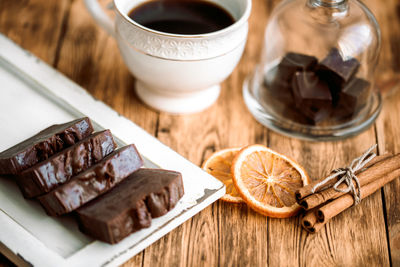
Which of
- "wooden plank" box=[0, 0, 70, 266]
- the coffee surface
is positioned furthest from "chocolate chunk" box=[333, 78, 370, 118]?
"wooden plank" box=[0, 0, 70, 266]

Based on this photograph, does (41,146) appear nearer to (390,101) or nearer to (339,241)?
(339,241)

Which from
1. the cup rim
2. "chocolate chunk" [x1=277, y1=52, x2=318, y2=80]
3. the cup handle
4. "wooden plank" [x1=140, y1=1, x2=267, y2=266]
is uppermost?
the cup rim

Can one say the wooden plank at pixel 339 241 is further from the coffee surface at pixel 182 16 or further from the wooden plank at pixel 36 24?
the wooden plank at pixel 36 24

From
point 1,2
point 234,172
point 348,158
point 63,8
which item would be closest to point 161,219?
point 234,172

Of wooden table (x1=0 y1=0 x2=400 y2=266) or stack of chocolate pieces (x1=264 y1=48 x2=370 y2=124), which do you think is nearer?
wooden table (x1=0 y1=0 x2=400 y2=266)

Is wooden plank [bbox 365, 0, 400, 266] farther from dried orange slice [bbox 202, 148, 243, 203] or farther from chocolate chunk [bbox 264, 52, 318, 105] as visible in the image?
dried orange slice [bbox 202, 148, 243, 203]

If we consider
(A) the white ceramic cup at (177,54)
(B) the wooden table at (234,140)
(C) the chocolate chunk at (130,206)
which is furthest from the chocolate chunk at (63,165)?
(A) the white ceramic cup at (177,54)
